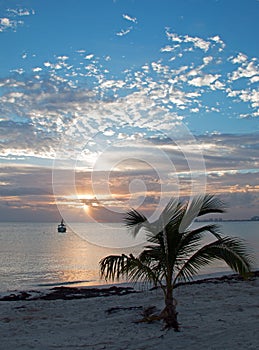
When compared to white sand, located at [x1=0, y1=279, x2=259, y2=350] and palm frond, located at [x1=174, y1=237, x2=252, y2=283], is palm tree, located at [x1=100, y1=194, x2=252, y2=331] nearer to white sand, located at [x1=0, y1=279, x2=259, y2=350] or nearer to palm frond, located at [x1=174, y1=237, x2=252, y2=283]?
palm frond, located at [x1=174, y1=237, x2=252, y2=283]

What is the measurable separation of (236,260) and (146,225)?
2.22m

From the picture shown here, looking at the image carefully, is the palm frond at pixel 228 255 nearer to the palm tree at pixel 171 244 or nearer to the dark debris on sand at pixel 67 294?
the palm tree at pixel 171 244

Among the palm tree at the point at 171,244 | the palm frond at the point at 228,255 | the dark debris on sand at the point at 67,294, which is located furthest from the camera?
the dark debris on sand at the point at 67,294

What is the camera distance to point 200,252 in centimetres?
909

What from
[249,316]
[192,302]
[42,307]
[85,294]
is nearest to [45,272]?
[85,294]

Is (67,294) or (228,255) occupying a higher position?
(228,255)

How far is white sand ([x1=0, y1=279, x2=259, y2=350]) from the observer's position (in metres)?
8.34

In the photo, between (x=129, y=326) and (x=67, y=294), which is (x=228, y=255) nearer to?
(x=129, y=326)

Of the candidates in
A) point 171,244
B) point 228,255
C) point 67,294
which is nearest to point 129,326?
point 171,244

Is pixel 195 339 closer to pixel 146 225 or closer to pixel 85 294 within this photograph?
pixel 146 225

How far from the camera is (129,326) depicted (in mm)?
9852

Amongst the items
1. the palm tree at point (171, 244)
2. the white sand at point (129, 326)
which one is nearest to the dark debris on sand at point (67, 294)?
the white sand at point (129, 326)

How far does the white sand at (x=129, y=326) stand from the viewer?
8.34 metres

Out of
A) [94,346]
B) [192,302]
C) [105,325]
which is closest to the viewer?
[94,346]
